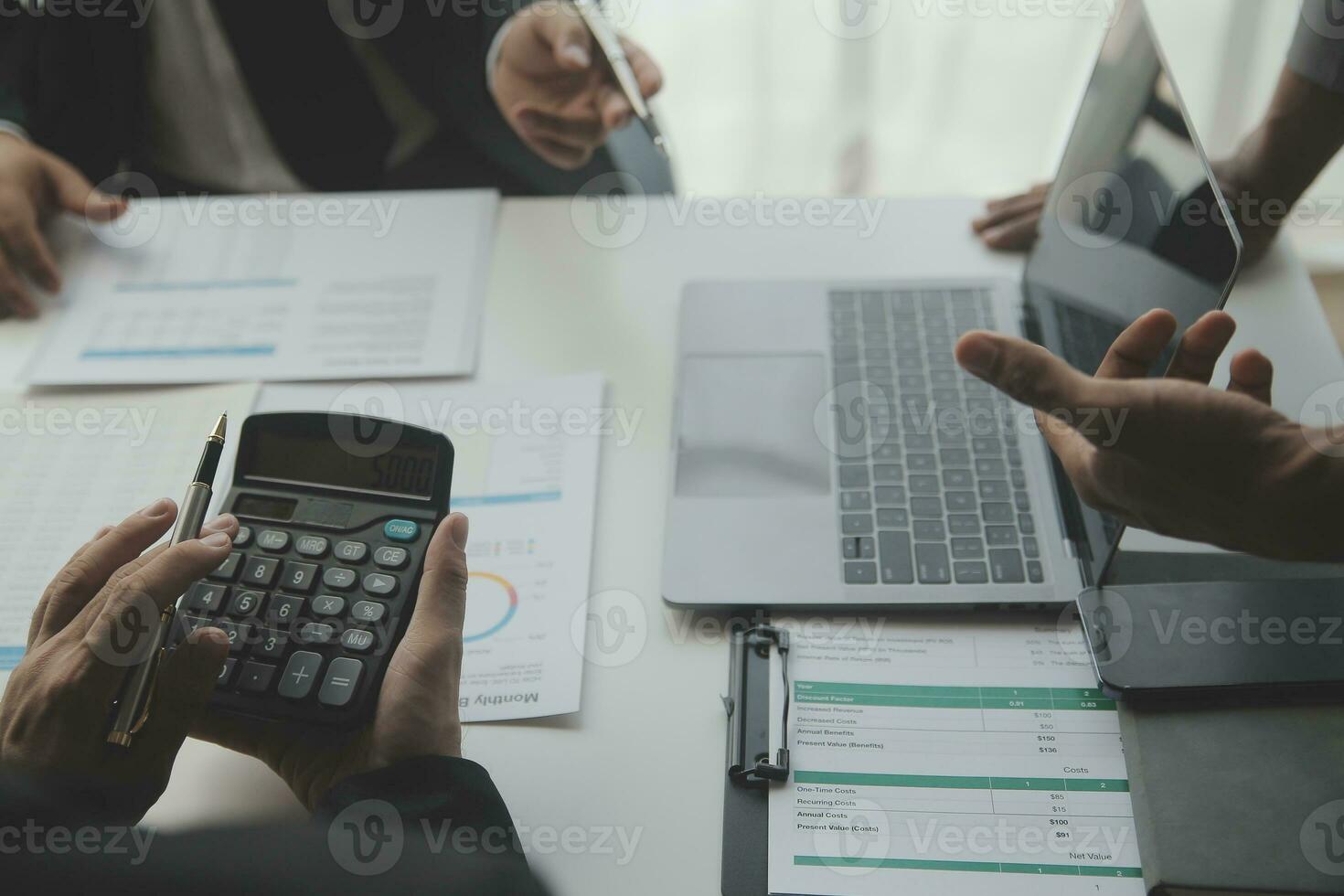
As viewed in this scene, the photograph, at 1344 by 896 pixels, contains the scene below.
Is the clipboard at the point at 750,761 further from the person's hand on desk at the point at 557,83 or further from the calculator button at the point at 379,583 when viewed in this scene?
the person's hand on desk at the point at 557,83

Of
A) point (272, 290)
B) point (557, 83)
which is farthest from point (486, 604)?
point (557, 83)

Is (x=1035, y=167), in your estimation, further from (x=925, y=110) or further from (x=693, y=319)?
(x=693, y=319)

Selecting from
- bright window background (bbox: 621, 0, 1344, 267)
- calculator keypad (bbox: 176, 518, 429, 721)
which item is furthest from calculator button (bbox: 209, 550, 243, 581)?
bright window background (bbox: 621, 0, 1344, 267)

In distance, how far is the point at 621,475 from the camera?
2.14 ft

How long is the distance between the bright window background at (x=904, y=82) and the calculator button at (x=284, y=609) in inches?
46.5

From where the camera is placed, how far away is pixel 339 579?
522 millimetres

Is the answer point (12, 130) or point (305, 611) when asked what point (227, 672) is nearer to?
point (305, 611)

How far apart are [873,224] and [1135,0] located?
28cm

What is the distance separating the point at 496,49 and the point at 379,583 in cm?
59

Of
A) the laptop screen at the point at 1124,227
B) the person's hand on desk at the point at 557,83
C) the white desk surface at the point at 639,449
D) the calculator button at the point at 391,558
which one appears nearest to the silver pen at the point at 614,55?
the person's hand on desk at the point at 557,83

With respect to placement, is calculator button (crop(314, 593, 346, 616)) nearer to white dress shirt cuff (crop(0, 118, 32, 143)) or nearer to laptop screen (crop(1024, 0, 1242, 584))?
laptop screen (crop(1024, 0, 1242, 584))

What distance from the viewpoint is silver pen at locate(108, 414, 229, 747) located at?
1.46 feet

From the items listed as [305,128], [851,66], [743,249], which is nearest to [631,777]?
[743,249]

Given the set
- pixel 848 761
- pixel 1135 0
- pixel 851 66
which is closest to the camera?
pixel 848 761
